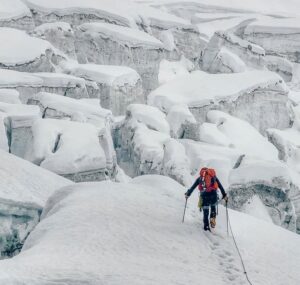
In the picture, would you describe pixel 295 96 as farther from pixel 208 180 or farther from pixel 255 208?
pixel 208 180

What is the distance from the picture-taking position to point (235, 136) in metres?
32.1

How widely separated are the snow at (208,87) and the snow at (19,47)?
8464 mm

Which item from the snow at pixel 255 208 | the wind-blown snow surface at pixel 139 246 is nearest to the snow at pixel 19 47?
the snow at pixel 255 208

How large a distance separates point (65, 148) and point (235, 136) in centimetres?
1316

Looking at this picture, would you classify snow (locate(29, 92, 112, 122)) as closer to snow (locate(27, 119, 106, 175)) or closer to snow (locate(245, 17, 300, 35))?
snow (locate(27, 119, 106, 175))

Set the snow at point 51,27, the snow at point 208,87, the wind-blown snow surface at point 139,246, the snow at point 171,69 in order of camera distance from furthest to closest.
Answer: the snow at point 171,69, the snow at point 51,27, the snow at point 208,87, the wind-blown snow surface at point 139,246

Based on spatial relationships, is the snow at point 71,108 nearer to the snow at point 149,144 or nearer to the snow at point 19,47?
the snow at point 149,144

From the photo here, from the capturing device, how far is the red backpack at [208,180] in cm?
1142

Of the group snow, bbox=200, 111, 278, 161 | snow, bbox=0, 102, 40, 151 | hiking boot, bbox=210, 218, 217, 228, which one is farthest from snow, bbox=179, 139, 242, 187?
hiking boot, bbox=210, 218, 217, 228

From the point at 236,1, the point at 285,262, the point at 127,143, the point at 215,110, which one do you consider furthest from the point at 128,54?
the point at 285,262

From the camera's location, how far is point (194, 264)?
10062 millimetres

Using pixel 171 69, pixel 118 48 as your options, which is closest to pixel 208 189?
pixel 118 48

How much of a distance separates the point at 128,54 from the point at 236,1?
25833 mm

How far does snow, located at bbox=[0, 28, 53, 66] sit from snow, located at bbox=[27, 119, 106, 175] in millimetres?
10312
